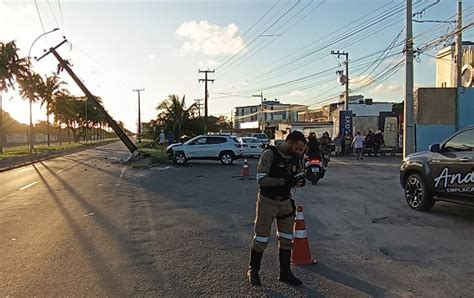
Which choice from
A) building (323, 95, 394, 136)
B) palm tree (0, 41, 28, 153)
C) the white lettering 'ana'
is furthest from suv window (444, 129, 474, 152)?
palm tree (0, 41, 28, 153)

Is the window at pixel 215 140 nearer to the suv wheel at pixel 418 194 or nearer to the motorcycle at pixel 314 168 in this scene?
the motorcycle at pixel 314 168

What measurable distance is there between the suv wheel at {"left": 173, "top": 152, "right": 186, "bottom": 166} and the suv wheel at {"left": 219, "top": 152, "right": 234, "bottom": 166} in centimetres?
201

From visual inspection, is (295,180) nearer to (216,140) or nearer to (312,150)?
(312,150)

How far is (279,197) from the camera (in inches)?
216

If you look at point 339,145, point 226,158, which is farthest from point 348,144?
point 226,158

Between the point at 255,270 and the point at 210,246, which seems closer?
the point at 255,270

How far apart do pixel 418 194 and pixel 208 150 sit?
17.4m

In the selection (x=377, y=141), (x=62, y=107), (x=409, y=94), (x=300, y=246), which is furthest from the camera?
(x=62, y=107)

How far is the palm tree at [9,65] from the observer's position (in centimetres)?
4003

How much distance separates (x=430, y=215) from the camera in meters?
9.58

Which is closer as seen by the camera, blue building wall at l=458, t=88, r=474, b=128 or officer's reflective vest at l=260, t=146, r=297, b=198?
officer's reflective vest at l=260, t=146, r=297, b=198

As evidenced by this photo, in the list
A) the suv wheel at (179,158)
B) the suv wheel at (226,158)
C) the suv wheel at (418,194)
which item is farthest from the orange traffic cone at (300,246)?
the suv wheel at (179,158)

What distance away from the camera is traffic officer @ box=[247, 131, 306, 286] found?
546cm

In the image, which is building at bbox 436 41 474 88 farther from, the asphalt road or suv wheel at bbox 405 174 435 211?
suv wheel at bbox 405 174 435 211
